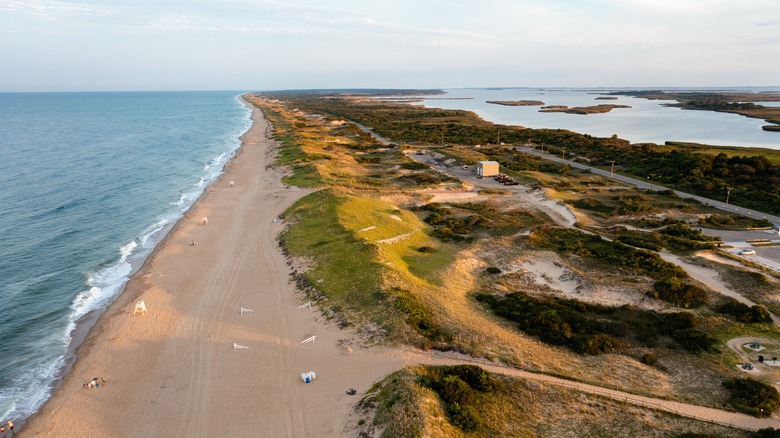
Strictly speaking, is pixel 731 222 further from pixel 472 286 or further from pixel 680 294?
pixel 472 286

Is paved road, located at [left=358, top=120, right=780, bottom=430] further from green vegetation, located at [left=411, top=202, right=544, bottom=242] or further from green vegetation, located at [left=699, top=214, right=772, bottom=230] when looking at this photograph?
green vegetation, located at [left=699, top=214, right=772, bottom=230]

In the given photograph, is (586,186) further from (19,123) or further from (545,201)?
(19,123)

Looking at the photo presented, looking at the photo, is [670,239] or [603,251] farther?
[670,239]

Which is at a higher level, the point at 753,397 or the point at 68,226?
the point at 753,397

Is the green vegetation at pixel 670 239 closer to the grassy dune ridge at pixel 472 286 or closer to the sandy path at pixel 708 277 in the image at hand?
the sandy path at pixel 708 277

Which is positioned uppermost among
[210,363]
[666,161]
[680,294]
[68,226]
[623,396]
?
[666,161]

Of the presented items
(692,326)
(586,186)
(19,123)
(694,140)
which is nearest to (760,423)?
(692,326)

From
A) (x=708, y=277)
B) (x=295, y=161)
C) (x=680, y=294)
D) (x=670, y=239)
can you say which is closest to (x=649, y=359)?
(x=680, y=294)

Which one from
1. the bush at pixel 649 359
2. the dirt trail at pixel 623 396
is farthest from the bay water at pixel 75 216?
the bush at pixel 649 359
